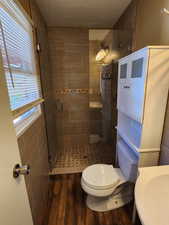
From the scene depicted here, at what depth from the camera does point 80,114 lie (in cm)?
268

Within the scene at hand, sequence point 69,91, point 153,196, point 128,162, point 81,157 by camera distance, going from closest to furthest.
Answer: point 153,196 < point 128,162 < point 81,157 < point 69,91

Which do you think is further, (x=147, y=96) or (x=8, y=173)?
(x=147, y=96)

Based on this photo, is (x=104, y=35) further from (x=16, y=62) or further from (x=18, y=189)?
(x=18, y=189)

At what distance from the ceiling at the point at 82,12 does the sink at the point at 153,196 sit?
182cm

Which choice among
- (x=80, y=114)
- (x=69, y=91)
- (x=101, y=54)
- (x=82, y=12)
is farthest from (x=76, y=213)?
(x=101, y=54)

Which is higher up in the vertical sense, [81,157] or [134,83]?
[134,83]

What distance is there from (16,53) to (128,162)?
55.0 inches

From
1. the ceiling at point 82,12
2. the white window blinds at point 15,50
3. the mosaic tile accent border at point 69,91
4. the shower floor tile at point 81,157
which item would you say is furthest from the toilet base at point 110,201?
the ceiling at point 82,12

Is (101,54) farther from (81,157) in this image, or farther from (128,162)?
(128,162)

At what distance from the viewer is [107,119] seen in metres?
2.59

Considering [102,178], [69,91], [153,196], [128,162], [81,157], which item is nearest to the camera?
[153,196]

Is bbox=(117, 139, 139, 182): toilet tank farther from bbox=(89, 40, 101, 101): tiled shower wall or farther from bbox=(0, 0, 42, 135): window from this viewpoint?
bbox=(89, 40, 101, 101): tiled shower wall

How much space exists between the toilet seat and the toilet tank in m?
0.10

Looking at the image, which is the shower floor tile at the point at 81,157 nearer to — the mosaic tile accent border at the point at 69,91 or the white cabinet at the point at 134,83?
the mosaic tile accent border at the point at 69,91
